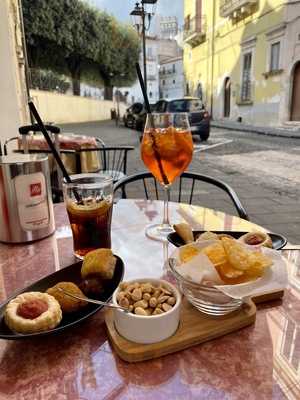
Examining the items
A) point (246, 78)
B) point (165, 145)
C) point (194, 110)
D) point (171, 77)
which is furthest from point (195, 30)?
point (165, 145)

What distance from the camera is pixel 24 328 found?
44 cm

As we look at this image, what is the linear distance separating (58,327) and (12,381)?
0.26ft

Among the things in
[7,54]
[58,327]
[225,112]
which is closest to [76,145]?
[7,54]

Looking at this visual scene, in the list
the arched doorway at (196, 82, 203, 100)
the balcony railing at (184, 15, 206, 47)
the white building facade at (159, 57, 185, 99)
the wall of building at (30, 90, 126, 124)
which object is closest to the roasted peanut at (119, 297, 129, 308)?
the wall of building at (30, 90, 126, 124)

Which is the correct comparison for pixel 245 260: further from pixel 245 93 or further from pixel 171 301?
pixel 245 93

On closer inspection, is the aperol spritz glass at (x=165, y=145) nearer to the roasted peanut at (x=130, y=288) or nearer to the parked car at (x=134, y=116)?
the roasted peanut at (x=130, y=288)

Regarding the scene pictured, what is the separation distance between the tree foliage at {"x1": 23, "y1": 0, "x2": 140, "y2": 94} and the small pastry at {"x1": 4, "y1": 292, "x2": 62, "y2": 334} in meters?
12.4

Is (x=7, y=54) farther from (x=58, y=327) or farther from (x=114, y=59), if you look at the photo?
(x=114, y=59)

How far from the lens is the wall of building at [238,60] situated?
1126 centimetres

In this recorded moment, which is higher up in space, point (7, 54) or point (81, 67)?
point (81, 67)

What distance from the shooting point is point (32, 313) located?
0.46 metres

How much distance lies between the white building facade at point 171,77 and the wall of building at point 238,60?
36.0ft

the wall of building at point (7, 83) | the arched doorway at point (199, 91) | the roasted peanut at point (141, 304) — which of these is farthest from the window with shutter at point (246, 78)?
the roasted peanut at point (141, 304)

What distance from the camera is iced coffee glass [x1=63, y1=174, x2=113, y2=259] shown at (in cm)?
72
